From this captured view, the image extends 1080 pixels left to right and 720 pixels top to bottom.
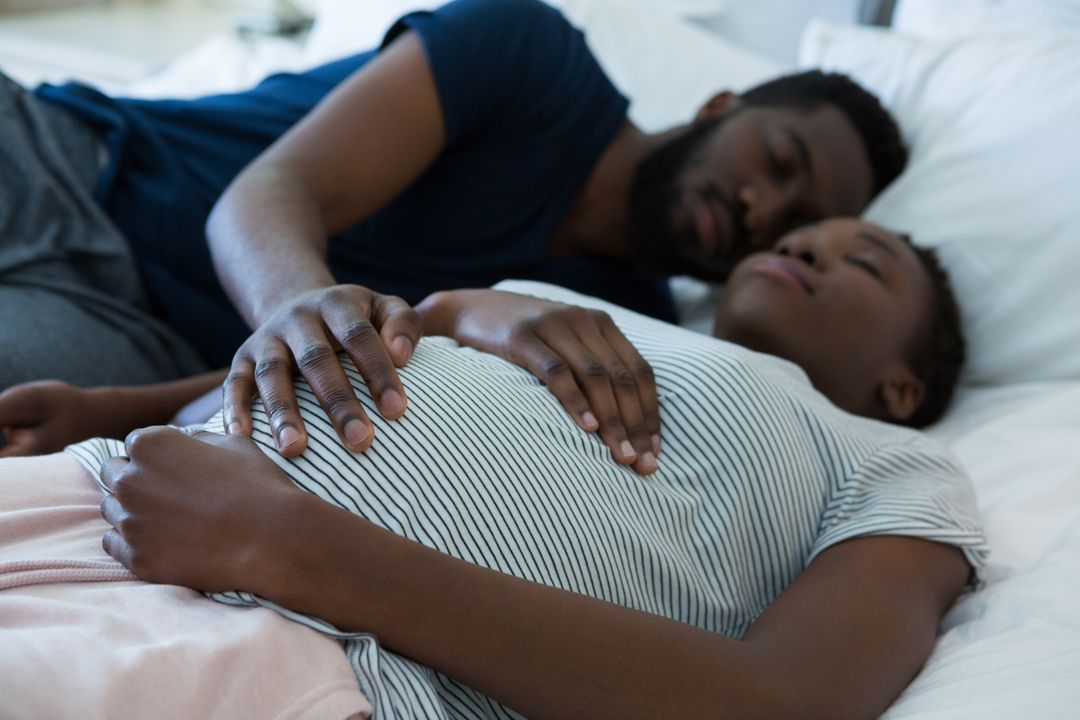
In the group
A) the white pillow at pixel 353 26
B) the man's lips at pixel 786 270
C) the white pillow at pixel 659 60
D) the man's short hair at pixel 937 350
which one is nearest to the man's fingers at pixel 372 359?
the man's lips at pixel 786 270

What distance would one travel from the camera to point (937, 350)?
122cm

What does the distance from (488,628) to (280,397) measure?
0.25m

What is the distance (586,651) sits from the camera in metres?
0.65

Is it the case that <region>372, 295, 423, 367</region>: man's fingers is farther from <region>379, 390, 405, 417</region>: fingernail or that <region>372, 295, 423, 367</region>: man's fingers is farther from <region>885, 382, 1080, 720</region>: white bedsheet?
<region>885, 382, 1080, 720</region>: white bedsheet

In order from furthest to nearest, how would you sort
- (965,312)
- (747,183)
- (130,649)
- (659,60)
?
1. (659,60)
2. (747,183)
3. (965,312)
4. (130,649)

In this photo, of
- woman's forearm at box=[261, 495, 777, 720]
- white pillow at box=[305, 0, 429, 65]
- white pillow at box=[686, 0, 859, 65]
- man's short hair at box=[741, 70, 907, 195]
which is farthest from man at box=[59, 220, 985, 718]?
white pillow at box=[686, 0, 859, 65]

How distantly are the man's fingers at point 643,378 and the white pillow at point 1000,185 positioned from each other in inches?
25.0

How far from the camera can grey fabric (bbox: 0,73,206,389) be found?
1181 millimetres

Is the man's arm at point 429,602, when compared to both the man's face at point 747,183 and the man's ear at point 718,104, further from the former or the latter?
the man's ear at point 718,104

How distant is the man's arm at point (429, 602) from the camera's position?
0.63m

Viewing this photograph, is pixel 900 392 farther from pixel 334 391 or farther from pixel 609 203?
pixel 334 391

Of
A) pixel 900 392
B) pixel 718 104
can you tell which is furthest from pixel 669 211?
pixel 900 392

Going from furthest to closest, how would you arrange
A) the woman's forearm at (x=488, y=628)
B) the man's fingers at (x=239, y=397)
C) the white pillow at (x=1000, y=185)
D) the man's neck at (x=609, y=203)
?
the man's neck at (x=609, y=203)
the white pillow at (x=1000, y=185)
the man's fingers at (x=239, y=397)
the woman's forearm at (x=488, y=628)

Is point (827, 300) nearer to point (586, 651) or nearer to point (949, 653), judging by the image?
point (949, 653)
